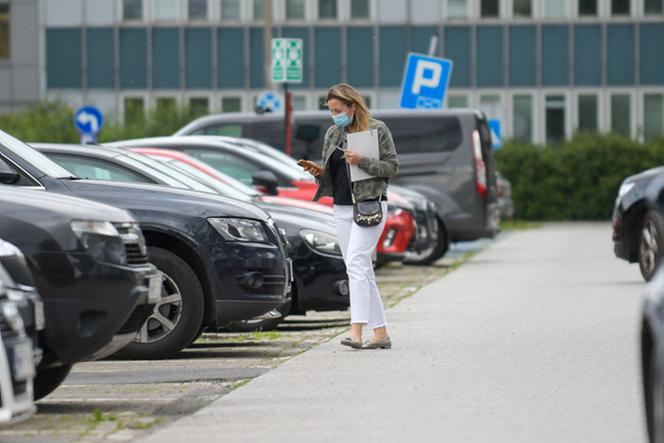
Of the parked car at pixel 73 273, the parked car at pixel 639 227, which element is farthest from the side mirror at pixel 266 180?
the parked car at pixel 73 273

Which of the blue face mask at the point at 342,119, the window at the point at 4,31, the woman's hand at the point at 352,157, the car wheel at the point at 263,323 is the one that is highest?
the window at the point at 4,31

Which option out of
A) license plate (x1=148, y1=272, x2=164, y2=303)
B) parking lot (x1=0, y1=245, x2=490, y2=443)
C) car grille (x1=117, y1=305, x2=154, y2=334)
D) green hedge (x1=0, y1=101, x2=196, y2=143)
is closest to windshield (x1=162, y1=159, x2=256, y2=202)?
parking lot (x1=0, y1=245, x2=490, y2=443)

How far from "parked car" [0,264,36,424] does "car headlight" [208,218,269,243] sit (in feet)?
14.6

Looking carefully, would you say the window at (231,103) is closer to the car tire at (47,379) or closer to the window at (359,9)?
the window at (359,9)

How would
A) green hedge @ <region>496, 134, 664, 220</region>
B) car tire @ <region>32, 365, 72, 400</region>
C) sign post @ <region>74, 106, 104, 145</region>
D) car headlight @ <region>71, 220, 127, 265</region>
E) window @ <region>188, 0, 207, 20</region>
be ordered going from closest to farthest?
1. car headlight @ <region>71, 220, 127, 265</region>
2. car tire @ <region>32, 365, 72, 400</region>
3. sign post @ <region>74, 106, 104, 145</region>
4. green hedge @ <region>496, 134, 664, 220</region>
5. window @ <region>188, 0, 207, 20</region>

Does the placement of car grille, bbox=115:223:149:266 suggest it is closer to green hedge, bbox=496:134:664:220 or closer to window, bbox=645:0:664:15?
green hedge, bbox=496:134:664:220

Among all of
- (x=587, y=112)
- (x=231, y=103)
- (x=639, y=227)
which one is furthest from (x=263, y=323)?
(x=587, y=112)

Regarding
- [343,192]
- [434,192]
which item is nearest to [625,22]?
[434,192]

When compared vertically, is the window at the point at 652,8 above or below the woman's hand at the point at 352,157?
above

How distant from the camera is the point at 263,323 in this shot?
46.0ft

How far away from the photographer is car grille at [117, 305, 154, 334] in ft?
30.8

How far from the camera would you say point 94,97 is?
58.3 metres

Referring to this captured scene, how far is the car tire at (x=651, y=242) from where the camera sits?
18109 millimetres

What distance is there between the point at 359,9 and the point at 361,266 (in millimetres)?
45820
